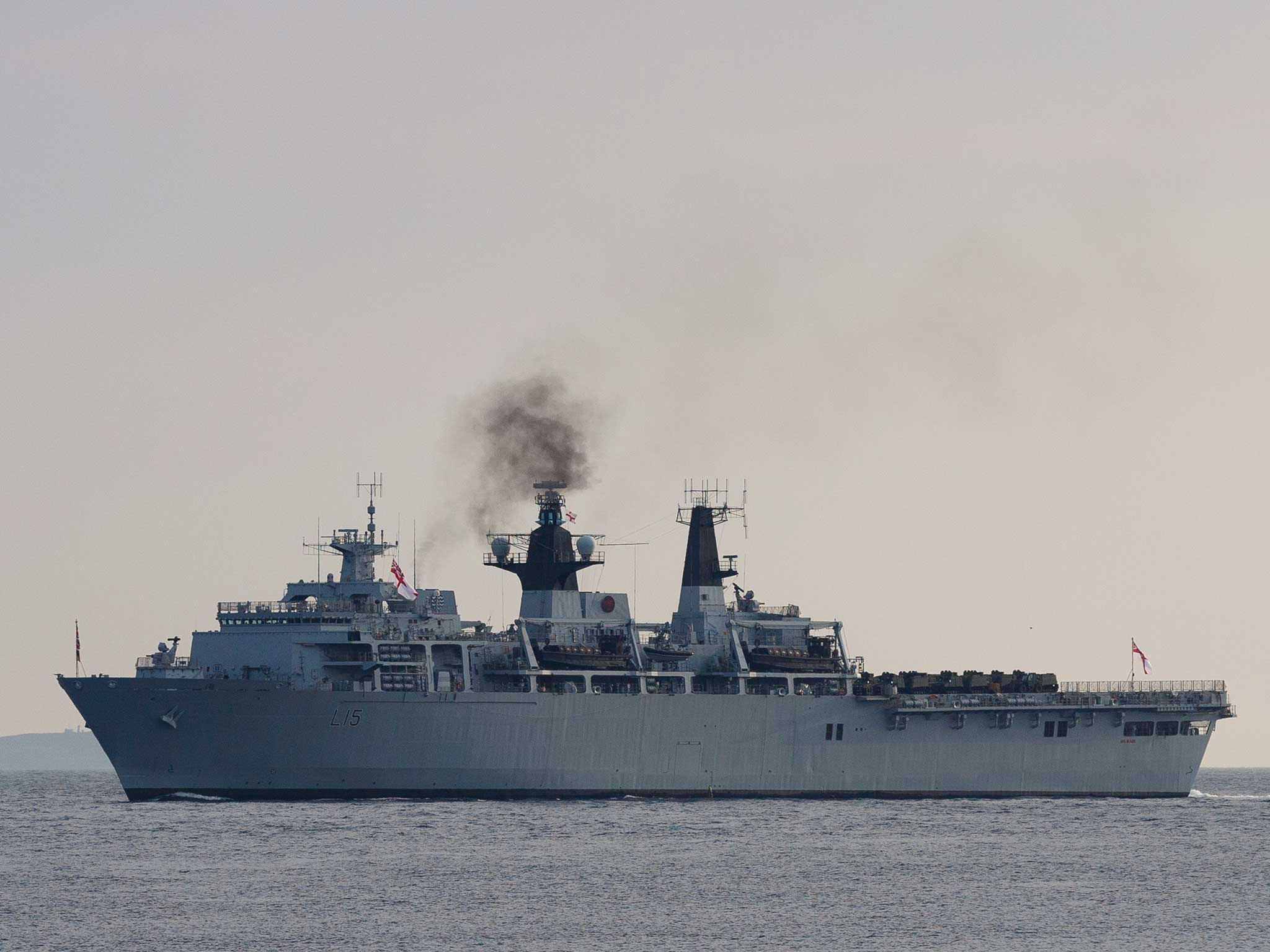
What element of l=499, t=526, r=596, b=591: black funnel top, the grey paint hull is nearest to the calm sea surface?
the grey paint hull

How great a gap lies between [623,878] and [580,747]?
68.0ft

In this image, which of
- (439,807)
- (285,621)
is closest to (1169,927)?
(439,807)

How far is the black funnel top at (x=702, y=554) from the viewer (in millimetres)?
82000

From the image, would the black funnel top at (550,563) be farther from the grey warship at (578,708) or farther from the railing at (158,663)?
the railing at (158,663)

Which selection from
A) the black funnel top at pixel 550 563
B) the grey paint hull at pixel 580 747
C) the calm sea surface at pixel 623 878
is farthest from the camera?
the black funnel top at pixel 550 563

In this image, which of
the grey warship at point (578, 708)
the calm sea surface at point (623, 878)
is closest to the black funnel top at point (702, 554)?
the grey warship at point (578, 708)

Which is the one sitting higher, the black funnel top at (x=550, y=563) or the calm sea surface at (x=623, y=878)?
the black funnel top at (x=550, y=563)

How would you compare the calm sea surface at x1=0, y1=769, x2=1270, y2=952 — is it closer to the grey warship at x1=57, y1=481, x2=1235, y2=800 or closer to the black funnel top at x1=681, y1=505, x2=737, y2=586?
the grey warship at x1=57, y1=481, x2=1235, y2=800

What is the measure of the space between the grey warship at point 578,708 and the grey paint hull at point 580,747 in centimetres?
7

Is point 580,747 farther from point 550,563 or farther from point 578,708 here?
point 550,563

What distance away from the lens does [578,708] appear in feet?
239

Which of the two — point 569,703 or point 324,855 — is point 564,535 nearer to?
point 569,703

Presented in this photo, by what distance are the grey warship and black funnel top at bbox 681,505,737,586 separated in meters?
0.08

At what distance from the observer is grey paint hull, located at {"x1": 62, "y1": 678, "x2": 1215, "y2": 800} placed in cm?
6831
